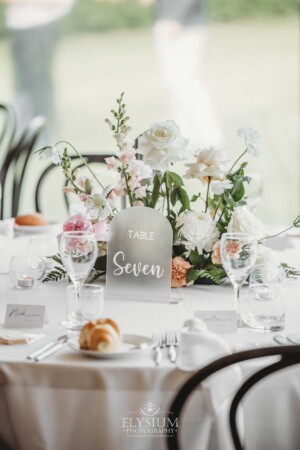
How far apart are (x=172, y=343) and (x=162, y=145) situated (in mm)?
512

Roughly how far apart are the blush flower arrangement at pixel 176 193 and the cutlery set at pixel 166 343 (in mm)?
383

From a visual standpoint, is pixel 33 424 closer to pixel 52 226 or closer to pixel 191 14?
pixel 52 226

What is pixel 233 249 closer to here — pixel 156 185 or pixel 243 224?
pixel 243 224

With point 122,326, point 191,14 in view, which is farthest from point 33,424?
point 191,14

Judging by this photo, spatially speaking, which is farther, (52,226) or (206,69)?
(206,69)

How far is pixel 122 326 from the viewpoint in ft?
5.67

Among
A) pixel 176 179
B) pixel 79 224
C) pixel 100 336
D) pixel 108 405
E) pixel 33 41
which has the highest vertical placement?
pixel 33 41

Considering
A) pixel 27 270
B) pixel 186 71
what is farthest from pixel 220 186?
pixel 186 71

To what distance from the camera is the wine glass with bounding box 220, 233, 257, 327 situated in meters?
1.78

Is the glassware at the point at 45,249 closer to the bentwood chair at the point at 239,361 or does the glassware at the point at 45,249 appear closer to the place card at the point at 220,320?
the place card at the point at 220,320

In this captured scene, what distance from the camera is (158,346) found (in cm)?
158

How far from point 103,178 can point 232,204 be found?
78 centimetres

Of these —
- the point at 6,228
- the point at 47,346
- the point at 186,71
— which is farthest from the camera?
the point at 186,71

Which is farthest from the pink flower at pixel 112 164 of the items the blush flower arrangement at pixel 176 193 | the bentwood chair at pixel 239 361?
the bentwood chair at pixel 239 361
